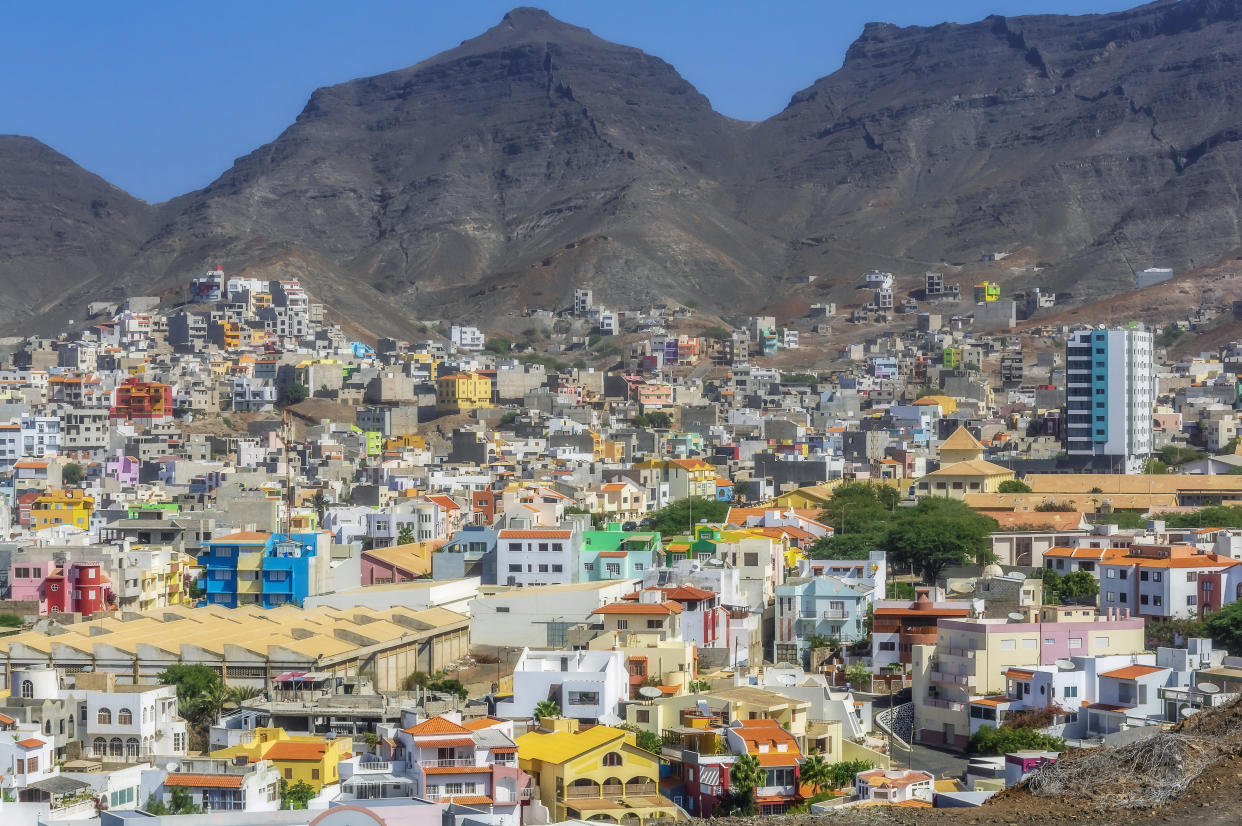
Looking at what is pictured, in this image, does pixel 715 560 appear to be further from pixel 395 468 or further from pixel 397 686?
pixel 395 468

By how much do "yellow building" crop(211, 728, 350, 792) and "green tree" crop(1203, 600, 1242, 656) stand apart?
17.7 metres

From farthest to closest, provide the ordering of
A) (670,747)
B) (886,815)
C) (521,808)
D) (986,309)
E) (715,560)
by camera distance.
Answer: (986,309)
(715,560)
(670,747)
(521,808)
(886,815)

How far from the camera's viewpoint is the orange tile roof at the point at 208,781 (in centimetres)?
2680

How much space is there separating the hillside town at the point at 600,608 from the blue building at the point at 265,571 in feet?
0.25

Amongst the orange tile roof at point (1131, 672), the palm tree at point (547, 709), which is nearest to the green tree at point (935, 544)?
the orange tile roof at point (1131, 672)

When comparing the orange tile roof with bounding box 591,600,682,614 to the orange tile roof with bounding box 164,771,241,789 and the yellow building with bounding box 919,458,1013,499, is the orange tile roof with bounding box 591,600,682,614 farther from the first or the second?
the yellow building with bounding box 919,458,1013,499

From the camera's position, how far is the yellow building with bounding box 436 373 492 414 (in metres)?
112

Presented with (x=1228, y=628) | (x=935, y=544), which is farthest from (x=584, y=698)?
(x=935, y=544)

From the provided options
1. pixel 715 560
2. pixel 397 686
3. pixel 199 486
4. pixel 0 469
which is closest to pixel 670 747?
pixel 397 686

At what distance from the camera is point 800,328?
173500 millimetres

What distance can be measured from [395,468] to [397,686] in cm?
4334

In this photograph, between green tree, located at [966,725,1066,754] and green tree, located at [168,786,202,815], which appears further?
green tree, located at [966,725,1066,754]

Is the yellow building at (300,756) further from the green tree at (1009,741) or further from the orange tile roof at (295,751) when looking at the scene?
the green tree at (1009,741)

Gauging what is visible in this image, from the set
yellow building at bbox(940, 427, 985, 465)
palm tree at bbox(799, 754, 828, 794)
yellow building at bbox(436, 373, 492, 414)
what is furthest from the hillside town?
yellow building at bbox(436, 373, 492, 414)
